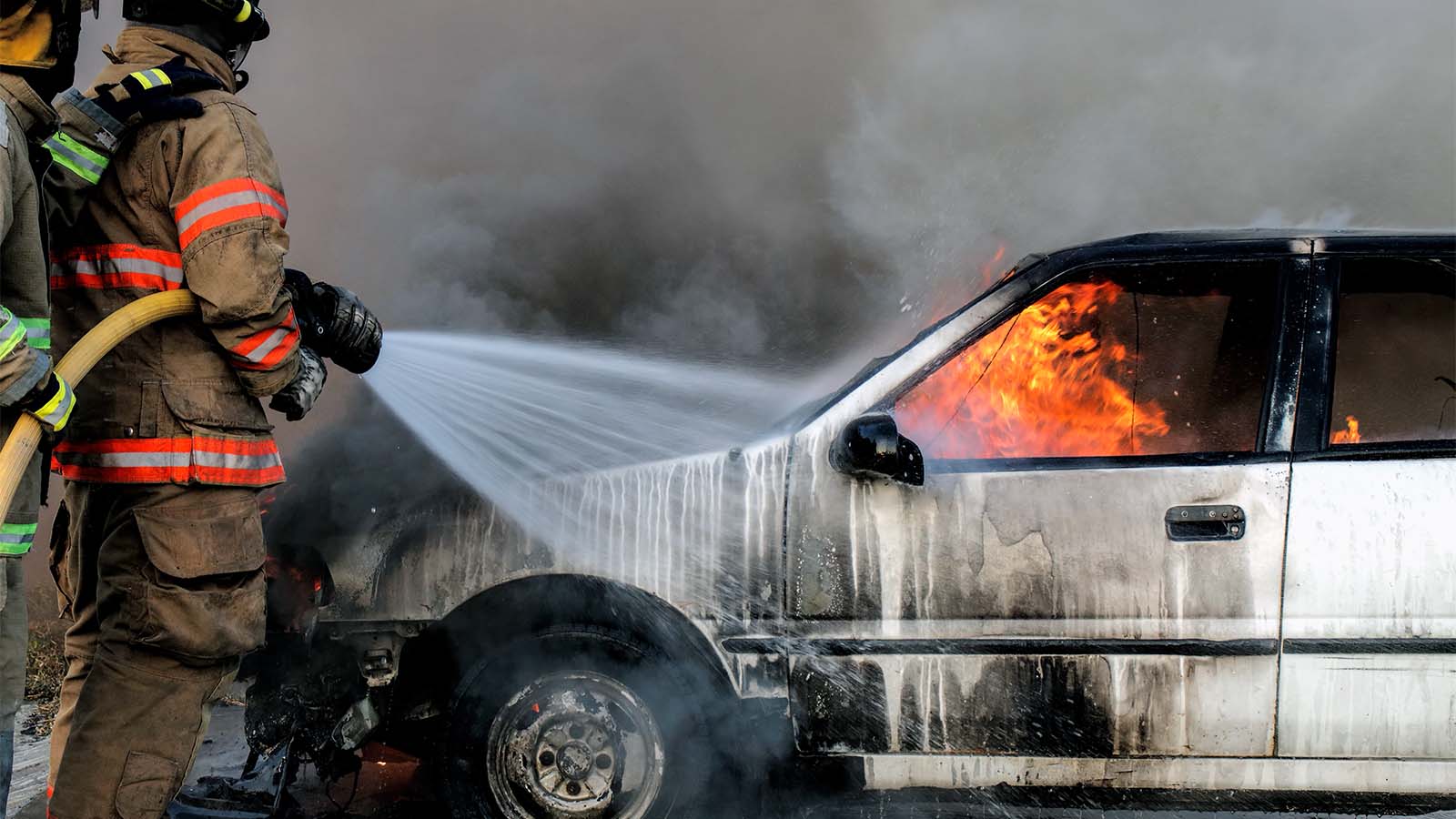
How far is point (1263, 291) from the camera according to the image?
293 centimetres

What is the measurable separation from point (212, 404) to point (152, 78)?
2.75ft

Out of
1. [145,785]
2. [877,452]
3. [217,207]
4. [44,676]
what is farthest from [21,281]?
[44,676]

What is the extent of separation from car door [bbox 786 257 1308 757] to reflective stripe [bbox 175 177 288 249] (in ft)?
5.31

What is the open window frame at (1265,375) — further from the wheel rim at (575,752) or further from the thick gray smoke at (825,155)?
the thick gray smoke at (825,155)

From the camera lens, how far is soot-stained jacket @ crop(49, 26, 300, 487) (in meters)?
2.48

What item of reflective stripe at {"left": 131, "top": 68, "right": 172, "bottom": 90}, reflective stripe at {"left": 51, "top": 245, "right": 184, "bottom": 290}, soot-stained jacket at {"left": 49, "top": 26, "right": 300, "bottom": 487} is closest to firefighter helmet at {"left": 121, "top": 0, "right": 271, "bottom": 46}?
soot-stained jacket at {"left": 49, "top": 26, "right": 300, "bottom": 487}

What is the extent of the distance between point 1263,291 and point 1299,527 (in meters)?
0.72

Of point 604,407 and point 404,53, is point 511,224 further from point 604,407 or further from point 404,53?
point 604,407

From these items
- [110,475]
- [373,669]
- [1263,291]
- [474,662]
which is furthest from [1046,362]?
[110,475]

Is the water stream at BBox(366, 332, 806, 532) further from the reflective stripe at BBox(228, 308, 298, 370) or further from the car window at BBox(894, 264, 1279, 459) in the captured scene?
the reflective stripe at BBox(228, 308, 298, 370)

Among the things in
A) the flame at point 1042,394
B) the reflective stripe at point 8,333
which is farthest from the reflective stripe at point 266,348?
the flame at point 1042,394

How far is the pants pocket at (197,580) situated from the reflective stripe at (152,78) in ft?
3.51

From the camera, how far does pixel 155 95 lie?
8.17ft

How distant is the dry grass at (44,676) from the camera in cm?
449
